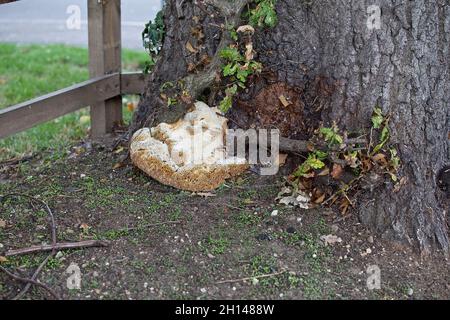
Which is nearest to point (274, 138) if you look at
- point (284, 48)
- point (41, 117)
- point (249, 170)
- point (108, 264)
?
point (249, 170)

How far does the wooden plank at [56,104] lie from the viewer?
13.5 ft

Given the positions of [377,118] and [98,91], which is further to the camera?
[98,91]

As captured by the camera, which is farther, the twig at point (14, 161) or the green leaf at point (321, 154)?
the twig at point (14, 161)

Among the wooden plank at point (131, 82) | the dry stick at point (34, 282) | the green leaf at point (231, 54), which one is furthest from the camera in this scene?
the wooden plank at point (131, 82)

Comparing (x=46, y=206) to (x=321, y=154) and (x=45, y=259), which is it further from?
(x=321, y=154)

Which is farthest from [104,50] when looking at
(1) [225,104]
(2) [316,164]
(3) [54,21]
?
(3) [54,21]

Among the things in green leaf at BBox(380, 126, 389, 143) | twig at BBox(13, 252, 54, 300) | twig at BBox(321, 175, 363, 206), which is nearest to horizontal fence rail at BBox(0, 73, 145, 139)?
twig at BBox(13, 252, 54, 300)

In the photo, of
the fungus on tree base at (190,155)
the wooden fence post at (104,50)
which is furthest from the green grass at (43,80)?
the fungus on tree base at (190,155)

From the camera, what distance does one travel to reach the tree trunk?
328 cm

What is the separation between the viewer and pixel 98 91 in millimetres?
4715

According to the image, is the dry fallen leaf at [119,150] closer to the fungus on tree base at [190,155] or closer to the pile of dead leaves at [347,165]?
the fungus on tree base at [190,155]

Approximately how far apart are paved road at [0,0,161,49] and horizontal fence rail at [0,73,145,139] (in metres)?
3.40

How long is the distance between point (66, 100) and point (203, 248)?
6.11ft

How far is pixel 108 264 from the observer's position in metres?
3.07
